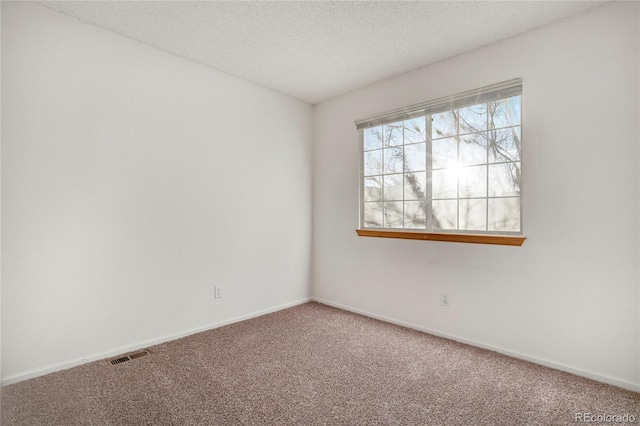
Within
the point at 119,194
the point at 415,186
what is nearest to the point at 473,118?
the point at 415,186

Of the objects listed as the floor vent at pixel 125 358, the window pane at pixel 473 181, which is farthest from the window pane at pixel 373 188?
the floor vent at pixel 125 358

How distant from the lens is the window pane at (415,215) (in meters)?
3.01

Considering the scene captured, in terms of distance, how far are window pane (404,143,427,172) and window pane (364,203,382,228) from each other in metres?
0.51

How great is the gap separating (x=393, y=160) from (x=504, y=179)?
105cm

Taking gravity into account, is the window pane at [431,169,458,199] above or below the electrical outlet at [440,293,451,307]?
above

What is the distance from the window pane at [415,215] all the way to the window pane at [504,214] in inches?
22.8

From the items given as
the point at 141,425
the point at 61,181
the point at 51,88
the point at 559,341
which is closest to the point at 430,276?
the point at 559,341

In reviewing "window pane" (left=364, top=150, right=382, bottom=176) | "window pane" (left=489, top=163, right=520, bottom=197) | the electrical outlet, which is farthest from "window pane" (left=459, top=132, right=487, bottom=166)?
the electrical outlet

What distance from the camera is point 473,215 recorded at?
2.70 meters

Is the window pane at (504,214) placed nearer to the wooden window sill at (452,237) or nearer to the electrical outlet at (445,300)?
the wooden window sill at (452,237)

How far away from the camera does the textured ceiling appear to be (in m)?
2.11

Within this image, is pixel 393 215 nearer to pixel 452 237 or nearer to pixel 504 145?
pixel 452 237

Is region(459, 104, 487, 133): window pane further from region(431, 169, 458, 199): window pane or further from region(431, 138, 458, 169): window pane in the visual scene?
region(431, 169, 458, 199): window pane

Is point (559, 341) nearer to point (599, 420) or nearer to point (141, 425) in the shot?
point (599, 420)
